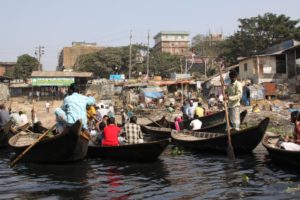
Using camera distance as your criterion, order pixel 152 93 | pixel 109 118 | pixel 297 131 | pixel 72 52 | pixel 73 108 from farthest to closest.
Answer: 1. pixel 72 52
2. pixel 152 93
3. pixel 109 118
4. pixel 73 108
5. pixel 297 131

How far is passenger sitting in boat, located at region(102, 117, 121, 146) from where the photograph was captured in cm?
1067

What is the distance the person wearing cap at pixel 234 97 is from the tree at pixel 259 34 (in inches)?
1321

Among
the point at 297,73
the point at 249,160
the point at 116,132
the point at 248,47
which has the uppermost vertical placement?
the point at 248,47

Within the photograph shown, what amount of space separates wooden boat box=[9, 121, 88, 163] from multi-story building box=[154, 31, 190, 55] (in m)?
84.9

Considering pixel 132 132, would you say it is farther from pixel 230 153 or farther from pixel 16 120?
pixel 16 120

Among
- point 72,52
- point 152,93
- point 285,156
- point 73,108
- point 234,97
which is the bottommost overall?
point 285,156

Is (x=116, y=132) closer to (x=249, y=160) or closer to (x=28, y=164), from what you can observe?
(x=28, y=164)

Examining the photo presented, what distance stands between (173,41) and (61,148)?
288ft

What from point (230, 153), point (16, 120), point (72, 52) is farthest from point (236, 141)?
point (72, 52)

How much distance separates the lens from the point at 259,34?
45.0m

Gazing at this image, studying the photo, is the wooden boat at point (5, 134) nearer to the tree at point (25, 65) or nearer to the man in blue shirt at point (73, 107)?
the man in blue shirt at point (73, 107)

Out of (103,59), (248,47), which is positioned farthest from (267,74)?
(103,59)

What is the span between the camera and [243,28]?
149 ft

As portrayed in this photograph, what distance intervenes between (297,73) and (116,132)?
79.0 feet
